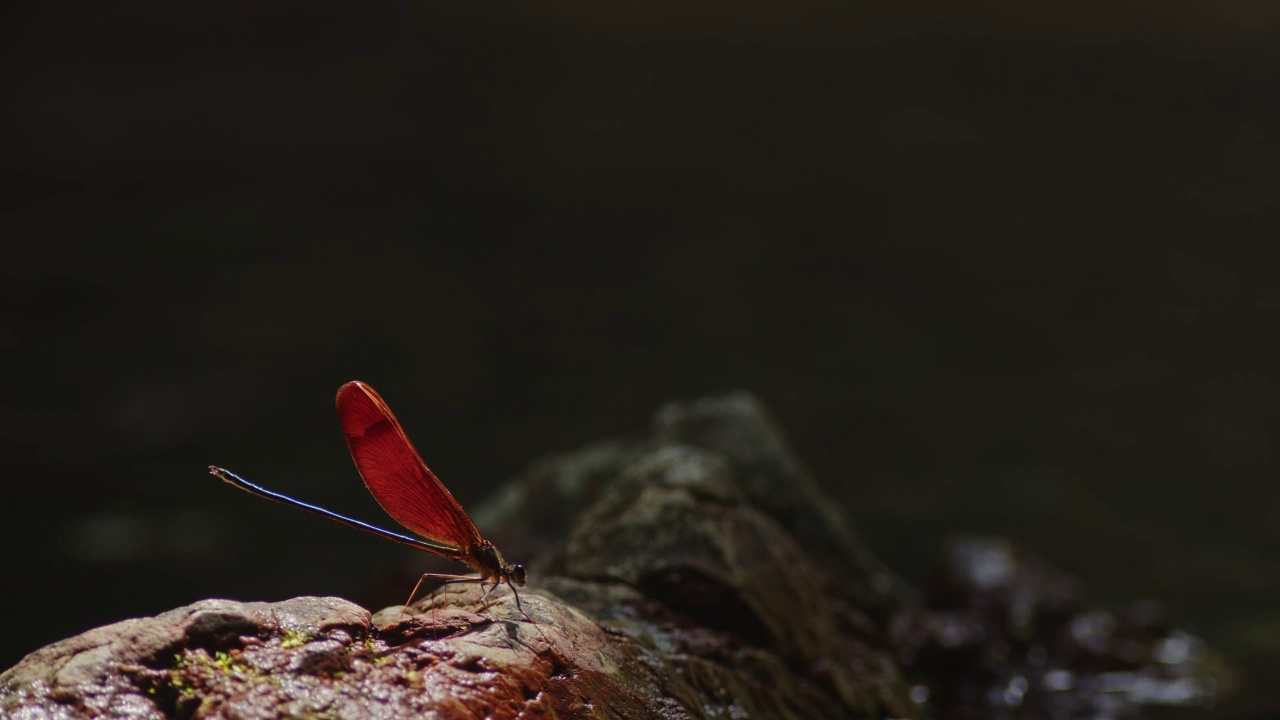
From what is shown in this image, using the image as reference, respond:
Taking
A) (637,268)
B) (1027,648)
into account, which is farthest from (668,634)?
(637,268)

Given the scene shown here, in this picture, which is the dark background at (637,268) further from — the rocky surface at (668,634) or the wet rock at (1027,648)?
the rocky surface at (668,634)

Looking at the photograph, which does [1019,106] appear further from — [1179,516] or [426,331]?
[426,331]

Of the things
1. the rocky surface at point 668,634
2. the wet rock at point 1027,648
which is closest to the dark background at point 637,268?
the wet rock at point 1027,648

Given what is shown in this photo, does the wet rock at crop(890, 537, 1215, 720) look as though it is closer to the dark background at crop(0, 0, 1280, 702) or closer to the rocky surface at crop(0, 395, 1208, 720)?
the rocky surface at crop(0, 395, 1208, 720)

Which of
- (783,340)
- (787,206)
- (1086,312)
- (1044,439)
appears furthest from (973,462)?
(787,206)

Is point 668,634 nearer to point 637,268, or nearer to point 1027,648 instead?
point 1027,648

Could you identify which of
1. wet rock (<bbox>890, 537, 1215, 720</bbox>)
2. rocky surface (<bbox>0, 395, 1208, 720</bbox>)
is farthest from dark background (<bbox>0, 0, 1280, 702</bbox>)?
rocky surface (<bbox>0, 395, 1208, 720</bbox>)

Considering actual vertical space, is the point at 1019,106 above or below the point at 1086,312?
above
